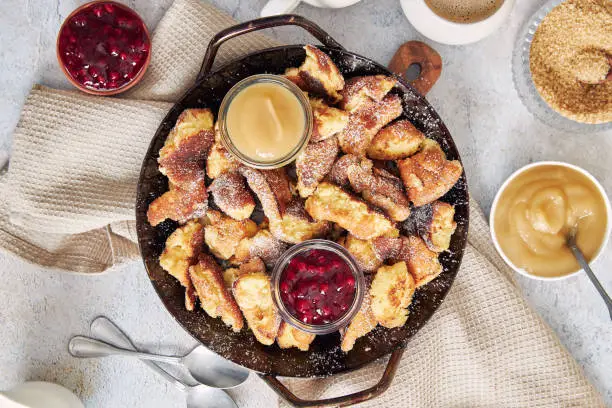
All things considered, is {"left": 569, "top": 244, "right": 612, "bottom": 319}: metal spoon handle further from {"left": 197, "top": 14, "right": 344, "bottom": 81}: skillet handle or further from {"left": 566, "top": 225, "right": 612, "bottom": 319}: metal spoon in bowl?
{"left": 197, "top": 14, "right": 344, "bottom": 81}: skillet handle

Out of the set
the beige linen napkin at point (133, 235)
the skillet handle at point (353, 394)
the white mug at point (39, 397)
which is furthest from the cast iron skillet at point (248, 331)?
the white mug at point (39, 397)

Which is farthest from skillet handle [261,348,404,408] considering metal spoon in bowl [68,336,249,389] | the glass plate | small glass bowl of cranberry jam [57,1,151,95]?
small glass bowl of cranberry jam [57,1,151,95]

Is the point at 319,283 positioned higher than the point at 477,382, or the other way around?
the point at 319,283

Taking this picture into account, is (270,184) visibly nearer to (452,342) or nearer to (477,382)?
(452,342)

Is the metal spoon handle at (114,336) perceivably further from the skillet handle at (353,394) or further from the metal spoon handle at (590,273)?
the metal spoon handle at (590,273)

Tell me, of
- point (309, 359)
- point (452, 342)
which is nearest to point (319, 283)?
point (309, 359)

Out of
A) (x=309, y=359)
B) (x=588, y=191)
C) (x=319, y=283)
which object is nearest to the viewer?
(x=319, y=283)

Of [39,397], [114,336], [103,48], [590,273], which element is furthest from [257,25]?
[39,397]

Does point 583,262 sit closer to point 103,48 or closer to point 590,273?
point 590,273
